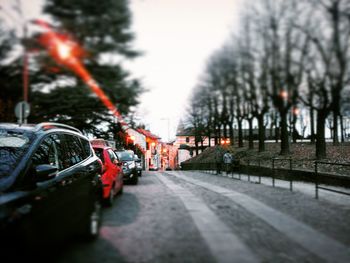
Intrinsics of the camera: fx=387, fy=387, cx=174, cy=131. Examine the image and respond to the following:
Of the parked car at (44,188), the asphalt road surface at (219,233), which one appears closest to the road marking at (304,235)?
the asphalt road surface at (219,233)

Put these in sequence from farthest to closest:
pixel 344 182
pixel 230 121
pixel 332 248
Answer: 1. pixel 230 121
2. pixel 344 182
3. pixel 332 248

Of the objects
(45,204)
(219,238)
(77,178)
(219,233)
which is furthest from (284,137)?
(45,204)

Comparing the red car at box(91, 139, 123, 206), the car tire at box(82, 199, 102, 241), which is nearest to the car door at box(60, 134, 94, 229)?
the car tire at box(82, 199, 102, 241)

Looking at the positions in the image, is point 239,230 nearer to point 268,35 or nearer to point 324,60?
point 324,60

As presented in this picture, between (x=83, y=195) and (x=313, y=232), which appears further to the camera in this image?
(x=313, y=232)

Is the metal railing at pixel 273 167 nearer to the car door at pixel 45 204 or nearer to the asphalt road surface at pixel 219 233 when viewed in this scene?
the asphalt road surface at pixel 219 233

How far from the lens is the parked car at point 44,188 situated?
3693mm

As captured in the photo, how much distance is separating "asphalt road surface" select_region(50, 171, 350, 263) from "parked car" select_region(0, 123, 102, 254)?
540 mm

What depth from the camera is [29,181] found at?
4.46 m

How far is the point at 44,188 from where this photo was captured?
4484 mm

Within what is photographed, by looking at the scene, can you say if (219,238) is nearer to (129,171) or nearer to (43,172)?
(43,172)

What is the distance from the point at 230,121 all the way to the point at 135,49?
32175 mm

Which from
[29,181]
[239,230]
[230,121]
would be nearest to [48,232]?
[29,181]

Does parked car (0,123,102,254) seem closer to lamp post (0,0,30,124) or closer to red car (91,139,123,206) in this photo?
red car (91,139,123,206)
